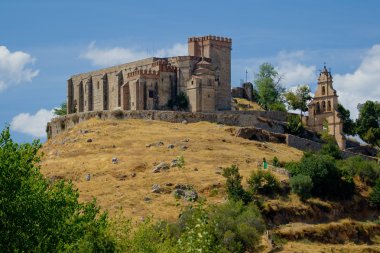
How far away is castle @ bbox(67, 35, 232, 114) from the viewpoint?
327 feet

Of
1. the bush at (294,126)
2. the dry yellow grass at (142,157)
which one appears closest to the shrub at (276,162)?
the dry yellow grass at (142,157)

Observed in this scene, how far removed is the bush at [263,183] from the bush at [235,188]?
1.56 metres

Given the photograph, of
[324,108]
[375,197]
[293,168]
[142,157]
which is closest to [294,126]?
[324,108]

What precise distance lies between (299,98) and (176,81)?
2102cm

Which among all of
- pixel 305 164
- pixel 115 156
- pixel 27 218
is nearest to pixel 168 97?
pixel 115 156

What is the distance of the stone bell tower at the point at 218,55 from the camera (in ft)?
346

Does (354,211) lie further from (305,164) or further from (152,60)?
(152,60)

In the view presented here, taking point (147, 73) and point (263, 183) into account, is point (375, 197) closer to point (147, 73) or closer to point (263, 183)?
point (263, 183)

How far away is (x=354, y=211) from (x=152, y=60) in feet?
112

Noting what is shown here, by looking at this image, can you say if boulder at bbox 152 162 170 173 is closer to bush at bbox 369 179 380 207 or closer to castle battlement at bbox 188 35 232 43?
bush at bbox 369 179 380 207

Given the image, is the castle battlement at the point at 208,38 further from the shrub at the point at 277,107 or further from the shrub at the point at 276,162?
the shrub at the point at 276,162

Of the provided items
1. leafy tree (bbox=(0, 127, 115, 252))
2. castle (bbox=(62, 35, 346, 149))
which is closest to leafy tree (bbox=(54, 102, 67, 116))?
castle (bbox=(62, 35, 346, 149))

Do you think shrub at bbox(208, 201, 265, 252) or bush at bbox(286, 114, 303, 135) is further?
bush at bbox(286, 114, 303, 135)

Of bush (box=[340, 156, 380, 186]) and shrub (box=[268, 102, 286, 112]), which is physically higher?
shrub (box=[268, 102, 286, 112])
